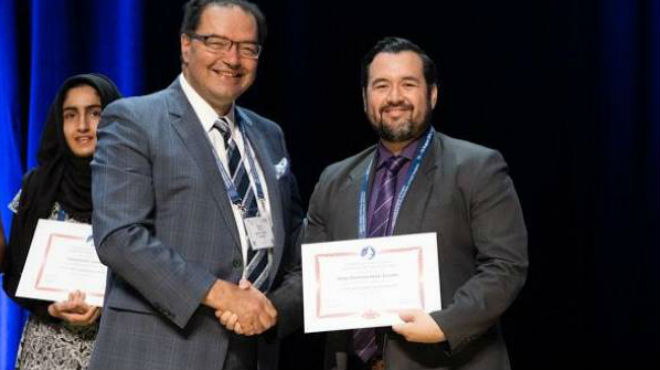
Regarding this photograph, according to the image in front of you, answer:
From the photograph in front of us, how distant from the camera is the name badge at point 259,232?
9.64 feet

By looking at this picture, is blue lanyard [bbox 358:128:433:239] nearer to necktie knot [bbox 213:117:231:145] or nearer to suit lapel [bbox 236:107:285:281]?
suit lapel [bbox 236:107:285:281]

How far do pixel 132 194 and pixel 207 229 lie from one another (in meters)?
0.23

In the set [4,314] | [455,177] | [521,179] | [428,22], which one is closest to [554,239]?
[521,179]

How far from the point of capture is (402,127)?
3.04 metres

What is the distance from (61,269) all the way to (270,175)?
837mm

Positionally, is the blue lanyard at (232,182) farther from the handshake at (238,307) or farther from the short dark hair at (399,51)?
the short dark hair at (399,51)

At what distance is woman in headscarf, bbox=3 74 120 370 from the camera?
3500mm

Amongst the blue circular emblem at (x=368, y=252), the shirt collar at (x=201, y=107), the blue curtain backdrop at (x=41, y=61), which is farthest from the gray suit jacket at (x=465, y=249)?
the blue curtain backdrop at (x=41, y=61)

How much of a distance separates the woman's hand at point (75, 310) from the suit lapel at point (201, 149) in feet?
2.55

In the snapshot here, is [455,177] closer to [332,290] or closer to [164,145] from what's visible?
[332,290]

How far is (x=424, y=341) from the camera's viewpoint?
2771 millimetres

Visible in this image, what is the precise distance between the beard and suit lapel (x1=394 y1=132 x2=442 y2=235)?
9 cm

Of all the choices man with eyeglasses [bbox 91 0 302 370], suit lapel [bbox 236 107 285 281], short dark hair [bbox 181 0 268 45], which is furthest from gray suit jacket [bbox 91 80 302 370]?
short dark hair [bbox 181 0 268 45]

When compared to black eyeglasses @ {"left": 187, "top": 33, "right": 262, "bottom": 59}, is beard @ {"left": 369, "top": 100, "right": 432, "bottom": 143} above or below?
below
